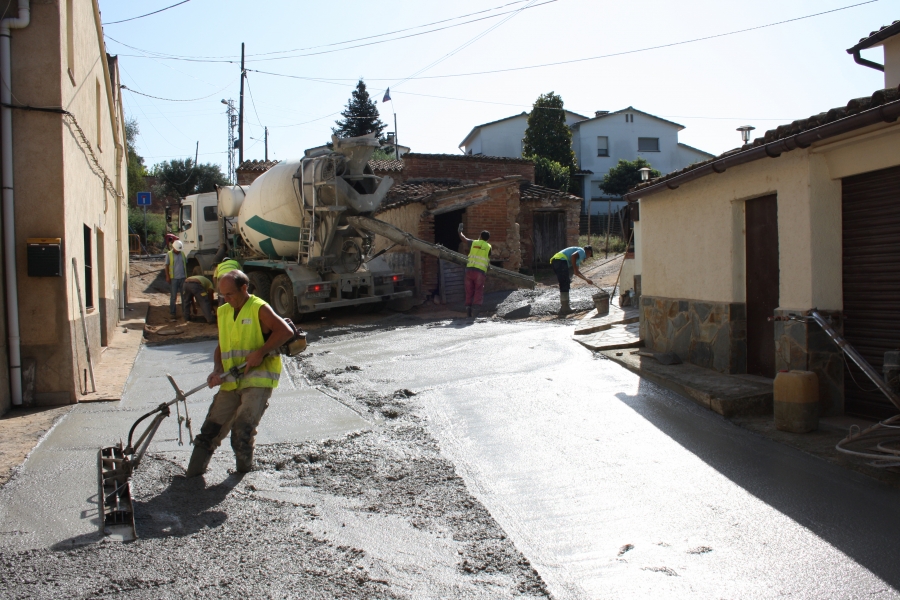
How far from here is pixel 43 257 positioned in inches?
280

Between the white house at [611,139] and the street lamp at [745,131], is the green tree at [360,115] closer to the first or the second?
the white house at [611,139]

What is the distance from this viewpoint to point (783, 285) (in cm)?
660

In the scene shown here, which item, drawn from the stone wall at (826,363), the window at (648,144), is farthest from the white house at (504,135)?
the stone wall at (826,363)

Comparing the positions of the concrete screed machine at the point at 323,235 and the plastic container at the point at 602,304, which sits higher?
the concrete screed machine at the point at 323,235

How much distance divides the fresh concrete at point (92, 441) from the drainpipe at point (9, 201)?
2.54 feet

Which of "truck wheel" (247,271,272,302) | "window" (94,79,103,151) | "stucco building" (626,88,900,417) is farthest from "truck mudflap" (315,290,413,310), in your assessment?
"stucco building" (626,88,900,417)

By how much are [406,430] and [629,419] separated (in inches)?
78.5

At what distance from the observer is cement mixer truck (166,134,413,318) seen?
1404 cm

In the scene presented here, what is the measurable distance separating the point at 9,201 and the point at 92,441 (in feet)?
8.95

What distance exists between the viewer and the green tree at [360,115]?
1982 inches

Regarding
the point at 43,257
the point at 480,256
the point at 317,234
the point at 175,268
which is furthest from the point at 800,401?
the point at 175,268

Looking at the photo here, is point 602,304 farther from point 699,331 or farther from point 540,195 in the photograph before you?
point 540,195

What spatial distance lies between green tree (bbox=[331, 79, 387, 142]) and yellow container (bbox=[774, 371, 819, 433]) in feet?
153

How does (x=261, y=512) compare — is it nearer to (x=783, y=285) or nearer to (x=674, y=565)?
(x=674, y=565)
